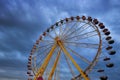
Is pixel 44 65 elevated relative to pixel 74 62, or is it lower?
elevated

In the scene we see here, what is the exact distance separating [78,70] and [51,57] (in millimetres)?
7260

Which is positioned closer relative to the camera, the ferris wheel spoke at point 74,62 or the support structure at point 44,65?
the ferris wheel spoke at point 74,62

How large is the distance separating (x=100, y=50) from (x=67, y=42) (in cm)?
717

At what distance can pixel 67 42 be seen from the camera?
1850 inches

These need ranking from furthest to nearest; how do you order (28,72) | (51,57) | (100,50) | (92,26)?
(28,72), (51,57), (92,26), (100,50)

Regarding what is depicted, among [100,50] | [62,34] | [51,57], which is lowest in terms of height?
[100,50]

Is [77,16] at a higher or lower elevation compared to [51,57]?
higher

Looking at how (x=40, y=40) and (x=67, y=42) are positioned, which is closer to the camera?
(x=67, y=42)

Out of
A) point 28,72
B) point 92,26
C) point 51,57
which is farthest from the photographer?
point 28,72

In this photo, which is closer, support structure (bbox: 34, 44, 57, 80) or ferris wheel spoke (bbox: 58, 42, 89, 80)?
ferris wheel spoke (bbox: 58, 42, 89, 80)

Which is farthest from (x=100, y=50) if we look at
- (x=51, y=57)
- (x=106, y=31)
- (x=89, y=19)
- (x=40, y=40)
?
(x=40, y=40)

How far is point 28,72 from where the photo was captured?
174ft

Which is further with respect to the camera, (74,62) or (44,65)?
(44,65)

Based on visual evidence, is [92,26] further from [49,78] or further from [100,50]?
[49,78]
